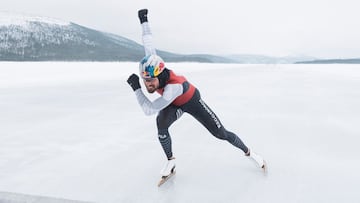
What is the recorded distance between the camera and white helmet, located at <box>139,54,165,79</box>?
273 cm

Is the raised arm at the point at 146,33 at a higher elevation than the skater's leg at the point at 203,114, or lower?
higher

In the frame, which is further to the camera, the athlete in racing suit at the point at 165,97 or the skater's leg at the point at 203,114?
the skater's leg at the point at 203,114

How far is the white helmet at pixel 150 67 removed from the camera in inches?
107

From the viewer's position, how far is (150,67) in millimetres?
2732

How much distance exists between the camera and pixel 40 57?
13600 cm

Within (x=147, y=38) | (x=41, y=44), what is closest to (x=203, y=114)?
(x=147, y=38)

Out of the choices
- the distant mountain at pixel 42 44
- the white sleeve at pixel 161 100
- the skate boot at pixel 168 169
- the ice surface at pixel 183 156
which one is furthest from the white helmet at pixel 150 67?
the distant mountain at pixel 42 44

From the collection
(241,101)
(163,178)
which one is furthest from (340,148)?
(241,101)

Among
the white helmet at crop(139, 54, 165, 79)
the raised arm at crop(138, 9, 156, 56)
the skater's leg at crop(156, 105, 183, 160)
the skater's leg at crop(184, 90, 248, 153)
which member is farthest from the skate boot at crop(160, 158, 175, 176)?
the raised arm at crop(138, 9, 156, 56)

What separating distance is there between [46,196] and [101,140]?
182 cm

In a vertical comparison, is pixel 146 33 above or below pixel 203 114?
above

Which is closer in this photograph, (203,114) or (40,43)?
(203,114)

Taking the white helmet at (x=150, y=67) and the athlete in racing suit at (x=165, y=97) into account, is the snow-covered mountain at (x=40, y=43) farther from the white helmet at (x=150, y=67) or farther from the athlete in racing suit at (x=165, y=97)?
the white helmet at (x=150, y=67)

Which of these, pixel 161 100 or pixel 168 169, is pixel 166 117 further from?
pixel 168 169
